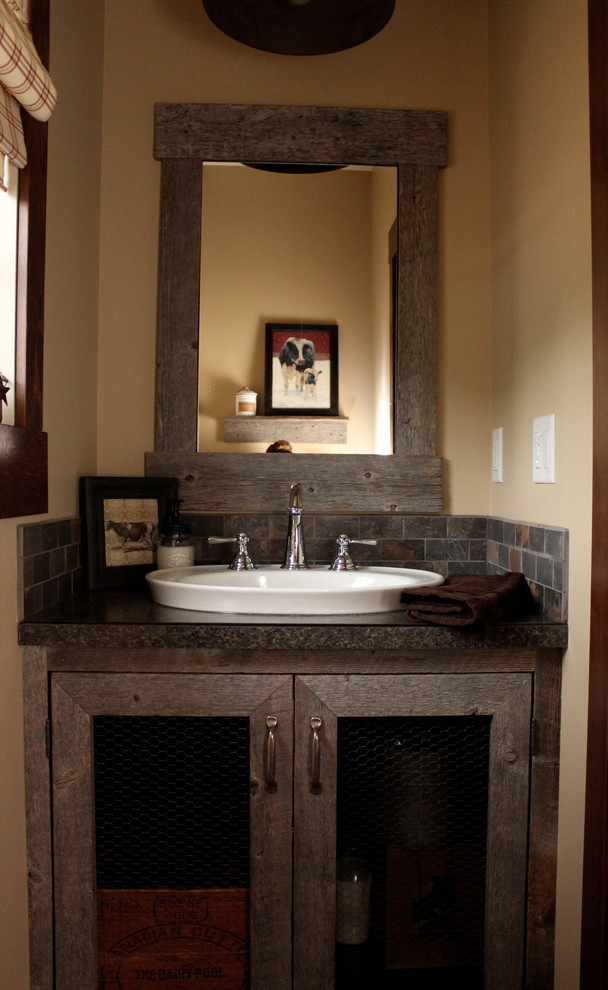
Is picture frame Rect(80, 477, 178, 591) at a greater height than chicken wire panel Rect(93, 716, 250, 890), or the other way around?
picture frame Rect(80, 477, 178, 591)

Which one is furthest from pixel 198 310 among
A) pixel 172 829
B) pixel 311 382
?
pixel 172 829

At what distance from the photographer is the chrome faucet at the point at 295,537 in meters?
1.68

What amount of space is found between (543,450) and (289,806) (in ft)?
2.73

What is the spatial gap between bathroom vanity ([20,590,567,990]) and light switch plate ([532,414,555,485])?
0.30 metres

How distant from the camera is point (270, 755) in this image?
52.1 inches

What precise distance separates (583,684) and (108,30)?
185cm

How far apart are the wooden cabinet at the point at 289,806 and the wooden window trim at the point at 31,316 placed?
32 cm

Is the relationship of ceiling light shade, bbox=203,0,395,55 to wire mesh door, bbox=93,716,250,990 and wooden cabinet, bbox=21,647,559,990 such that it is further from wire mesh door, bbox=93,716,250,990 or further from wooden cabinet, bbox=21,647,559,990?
wire mesh door, bbox=93,716,250,990

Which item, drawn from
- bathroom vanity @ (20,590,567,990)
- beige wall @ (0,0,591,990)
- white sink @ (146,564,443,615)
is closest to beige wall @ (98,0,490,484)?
beige wall @ (0,0,591,990)

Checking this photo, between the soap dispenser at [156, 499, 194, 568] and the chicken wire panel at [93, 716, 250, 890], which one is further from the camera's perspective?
the soap dispenser at [156, 499, 194, 568]

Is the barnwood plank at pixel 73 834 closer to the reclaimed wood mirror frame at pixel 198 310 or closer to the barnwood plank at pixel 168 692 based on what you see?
the barnwood plank at pixel 168 692

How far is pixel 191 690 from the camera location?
1.33 m

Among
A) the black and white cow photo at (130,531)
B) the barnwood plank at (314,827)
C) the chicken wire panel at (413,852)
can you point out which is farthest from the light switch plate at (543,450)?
the black and white cow photo at (130,531)

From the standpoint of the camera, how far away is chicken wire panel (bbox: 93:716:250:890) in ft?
4.44
